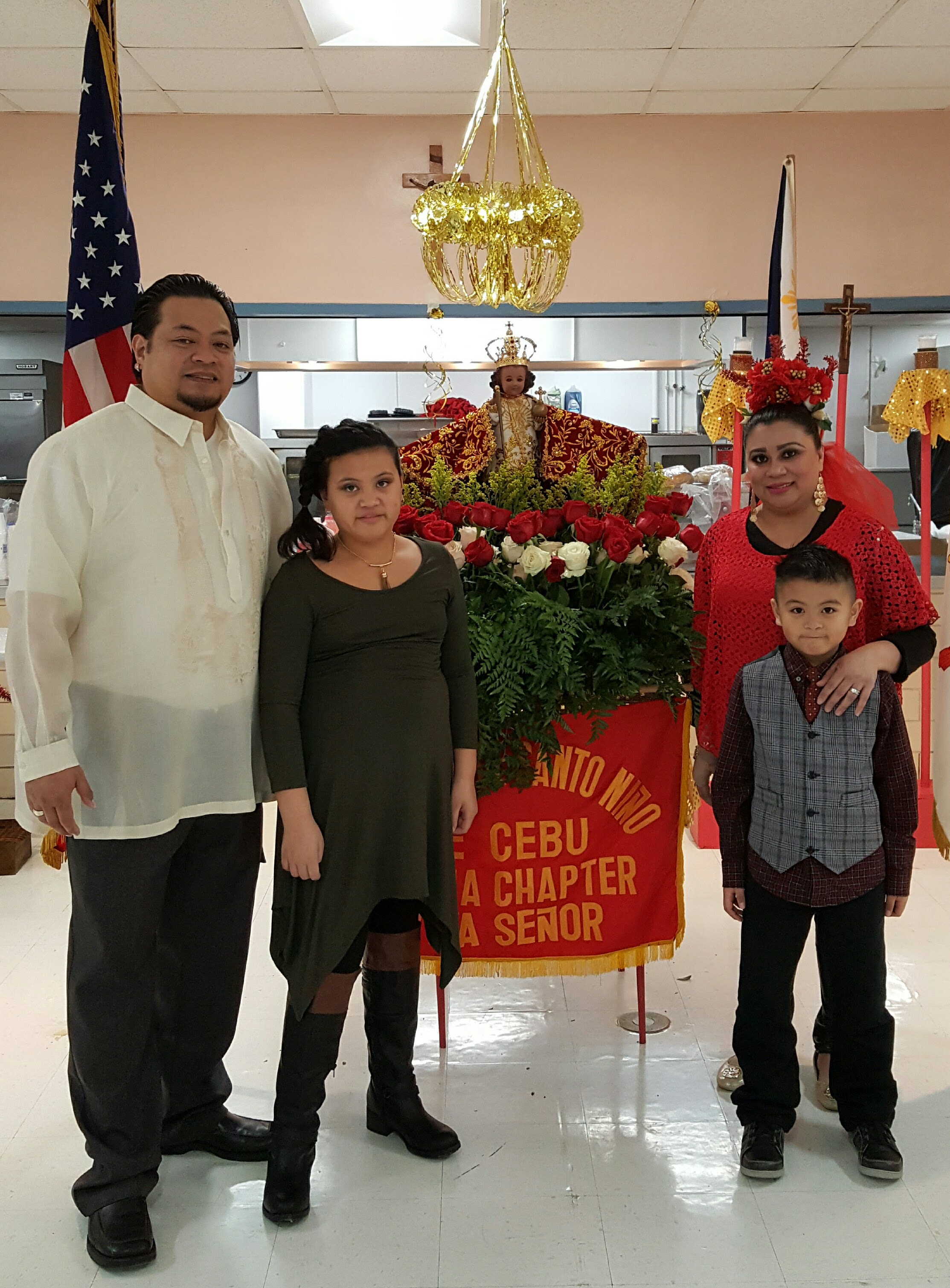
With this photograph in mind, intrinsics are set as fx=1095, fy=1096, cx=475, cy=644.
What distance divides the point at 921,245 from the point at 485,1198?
5.05 m

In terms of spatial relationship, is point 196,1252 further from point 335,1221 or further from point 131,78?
point 131,78

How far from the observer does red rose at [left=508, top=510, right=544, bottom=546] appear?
2.47 m

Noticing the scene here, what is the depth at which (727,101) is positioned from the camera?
5184 millimetres

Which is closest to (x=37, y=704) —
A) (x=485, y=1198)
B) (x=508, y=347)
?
(x=485, y=1198)

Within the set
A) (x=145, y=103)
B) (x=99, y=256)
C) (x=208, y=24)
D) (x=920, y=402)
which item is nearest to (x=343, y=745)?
(x=99, y=256)

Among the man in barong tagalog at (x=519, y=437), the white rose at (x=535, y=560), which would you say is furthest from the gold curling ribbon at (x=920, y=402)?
the white rose at (x=535, y=560)

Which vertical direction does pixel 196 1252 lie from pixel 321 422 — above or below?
below

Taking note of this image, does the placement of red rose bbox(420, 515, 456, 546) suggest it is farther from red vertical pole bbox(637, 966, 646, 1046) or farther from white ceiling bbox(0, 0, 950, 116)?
white ceiling bbox(0, 0, 950, 116)

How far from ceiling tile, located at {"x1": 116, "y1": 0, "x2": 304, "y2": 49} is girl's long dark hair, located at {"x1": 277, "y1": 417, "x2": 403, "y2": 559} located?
287 centimetres

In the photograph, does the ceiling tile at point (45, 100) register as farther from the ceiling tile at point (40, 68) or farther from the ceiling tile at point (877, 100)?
the ceiling tile at point (877, 100)

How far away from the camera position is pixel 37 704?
179 cm

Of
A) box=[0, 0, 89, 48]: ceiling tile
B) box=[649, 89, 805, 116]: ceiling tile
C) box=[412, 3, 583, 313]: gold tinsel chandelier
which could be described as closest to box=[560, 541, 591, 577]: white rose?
box=[412, 3, 583, 313]: gold tinsel chandelier

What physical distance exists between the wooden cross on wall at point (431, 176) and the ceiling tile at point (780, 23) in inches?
46.0

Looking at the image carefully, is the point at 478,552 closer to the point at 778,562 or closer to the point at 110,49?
the point at 778,562
